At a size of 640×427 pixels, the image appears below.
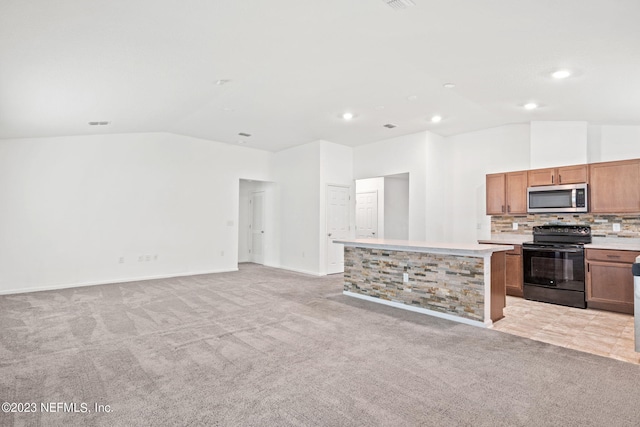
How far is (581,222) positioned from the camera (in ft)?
16.6

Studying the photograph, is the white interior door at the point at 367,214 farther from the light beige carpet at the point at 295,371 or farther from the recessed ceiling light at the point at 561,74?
the recessed ceiling light at the point at 561,74

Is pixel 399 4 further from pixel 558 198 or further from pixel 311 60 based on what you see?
pixel 558 198

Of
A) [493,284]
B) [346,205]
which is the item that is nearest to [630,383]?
[493,284]

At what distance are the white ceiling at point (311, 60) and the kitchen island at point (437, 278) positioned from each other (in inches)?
79.8

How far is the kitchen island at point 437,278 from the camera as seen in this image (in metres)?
3.74

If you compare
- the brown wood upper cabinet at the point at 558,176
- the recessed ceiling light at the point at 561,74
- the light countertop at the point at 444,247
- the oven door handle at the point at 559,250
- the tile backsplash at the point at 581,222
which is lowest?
the oven door handle at the point at 559,250

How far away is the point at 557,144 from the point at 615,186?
3.39ft

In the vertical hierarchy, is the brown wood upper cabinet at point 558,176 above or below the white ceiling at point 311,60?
below

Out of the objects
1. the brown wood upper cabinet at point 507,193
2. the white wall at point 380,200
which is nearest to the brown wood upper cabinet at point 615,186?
the brown wood upper cabinet at point 507,193

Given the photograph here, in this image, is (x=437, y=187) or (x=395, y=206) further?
(x=395, y=206)

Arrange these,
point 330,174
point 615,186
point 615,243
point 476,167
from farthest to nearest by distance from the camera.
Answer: point 330,174
point 476,167
point 615,243
point 615,186

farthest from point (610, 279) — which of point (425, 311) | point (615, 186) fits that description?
point (425, 311)

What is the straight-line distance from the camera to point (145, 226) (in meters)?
6.62

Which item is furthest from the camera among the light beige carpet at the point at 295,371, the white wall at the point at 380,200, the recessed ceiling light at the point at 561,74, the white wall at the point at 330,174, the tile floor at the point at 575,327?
the white wall at the point at 380,200
